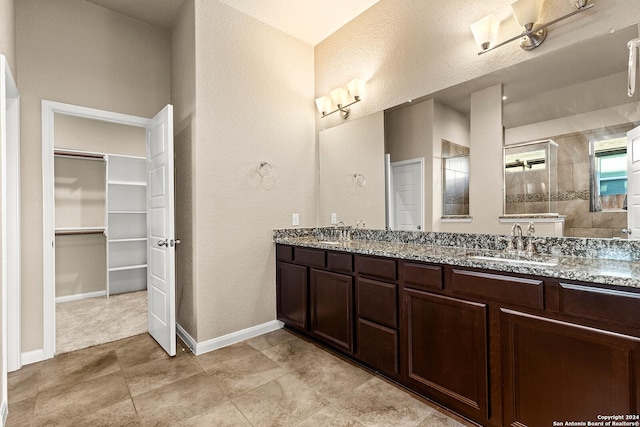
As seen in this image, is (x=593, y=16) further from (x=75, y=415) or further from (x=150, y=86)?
(x=75, y=415)

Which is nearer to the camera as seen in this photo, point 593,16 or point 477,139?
point 593,16

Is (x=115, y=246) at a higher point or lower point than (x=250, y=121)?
lower

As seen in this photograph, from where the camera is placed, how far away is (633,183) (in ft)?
5.27

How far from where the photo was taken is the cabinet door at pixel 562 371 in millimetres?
1207

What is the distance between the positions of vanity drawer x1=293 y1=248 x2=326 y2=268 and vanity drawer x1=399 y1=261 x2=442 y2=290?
2.61 ft

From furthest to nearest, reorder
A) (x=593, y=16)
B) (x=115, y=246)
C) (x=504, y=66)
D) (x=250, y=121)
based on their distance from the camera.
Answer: (x=115, y=246), (x=250, y=121), (x=504, y=66), (x=593, y=16)

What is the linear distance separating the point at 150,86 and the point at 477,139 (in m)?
3.15

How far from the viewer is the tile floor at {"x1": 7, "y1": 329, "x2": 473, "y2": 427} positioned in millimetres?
1797

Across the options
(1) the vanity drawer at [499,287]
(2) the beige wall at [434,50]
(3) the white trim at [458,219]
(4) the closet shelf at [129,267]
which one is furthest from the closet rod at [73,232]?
(1) the vanity drawer at [499,287]

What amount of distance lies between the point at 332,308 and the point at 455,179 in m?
1.41

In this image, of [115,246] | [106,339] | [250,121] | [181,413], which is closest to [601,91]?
[250,121]

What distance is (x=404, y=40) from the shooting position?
2643 millimetres

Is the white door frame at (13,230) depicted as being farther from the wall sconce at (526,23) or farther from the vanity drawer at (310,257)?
the wall sconce at (526,23)

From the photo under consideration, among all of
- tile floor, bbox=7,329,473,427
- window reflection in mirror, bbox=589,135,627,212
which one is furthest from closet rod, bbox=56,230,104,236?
window reflection in mirror, bbox=589,135,627,212
